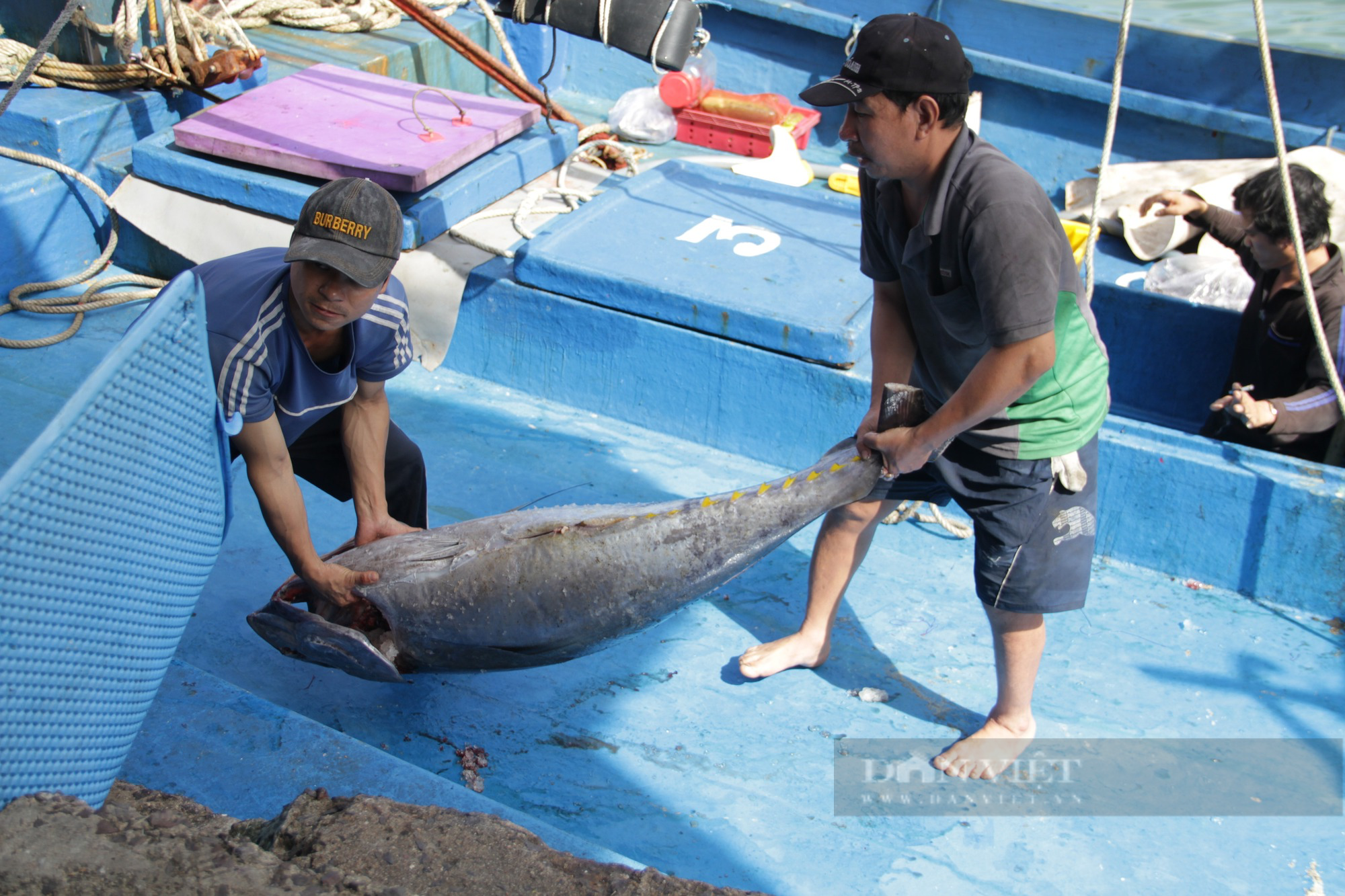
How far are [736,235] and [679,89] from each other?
8.03 feet

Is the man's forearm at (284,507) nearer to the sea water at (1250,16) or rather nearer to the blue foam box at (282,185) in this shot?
the blue foam box at (282,185)

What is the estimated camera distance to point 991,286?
7.48ft

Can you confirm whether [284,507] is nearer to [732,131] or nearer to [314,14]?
[732,131]

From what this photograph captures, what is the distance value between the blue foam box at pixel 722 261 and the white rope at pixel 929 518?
2.27ft

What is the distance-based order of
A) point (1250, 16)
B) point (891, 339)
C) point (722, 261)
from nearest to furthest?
point (891, 339), point (722, 261), point (1250, 16)

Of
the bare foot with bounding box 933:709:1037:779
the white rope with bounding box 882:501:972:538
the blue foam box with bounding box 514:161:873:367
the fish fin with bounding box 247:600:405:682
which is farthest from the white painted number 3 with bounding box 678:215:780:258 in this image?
the fish fin with bounding box 247:600:405:682

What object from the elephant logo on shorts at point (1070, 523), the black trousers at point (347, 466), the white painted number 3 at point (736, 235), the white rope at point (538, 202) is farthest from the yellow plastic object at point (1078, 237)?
the black trousers at point (347, 466)

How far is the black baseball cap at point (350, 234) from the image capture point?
2533mm

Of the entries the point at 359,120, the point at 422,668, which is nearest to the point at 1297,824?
the point at 422,668

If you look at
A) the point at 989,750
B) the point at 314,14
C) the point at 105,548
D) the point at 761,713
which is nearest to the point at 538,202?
the point at 314,14

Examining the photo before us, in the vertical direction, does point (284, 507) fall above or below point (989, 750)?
above

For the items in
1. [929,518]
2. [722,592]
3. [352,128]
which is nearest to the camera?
[722,592]

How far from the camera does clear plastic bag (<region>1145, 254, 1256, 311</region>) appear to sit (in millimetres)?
5277

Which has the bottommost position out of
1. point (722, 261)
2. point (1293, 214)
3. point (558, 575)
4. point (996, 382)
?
point (558, 575)
